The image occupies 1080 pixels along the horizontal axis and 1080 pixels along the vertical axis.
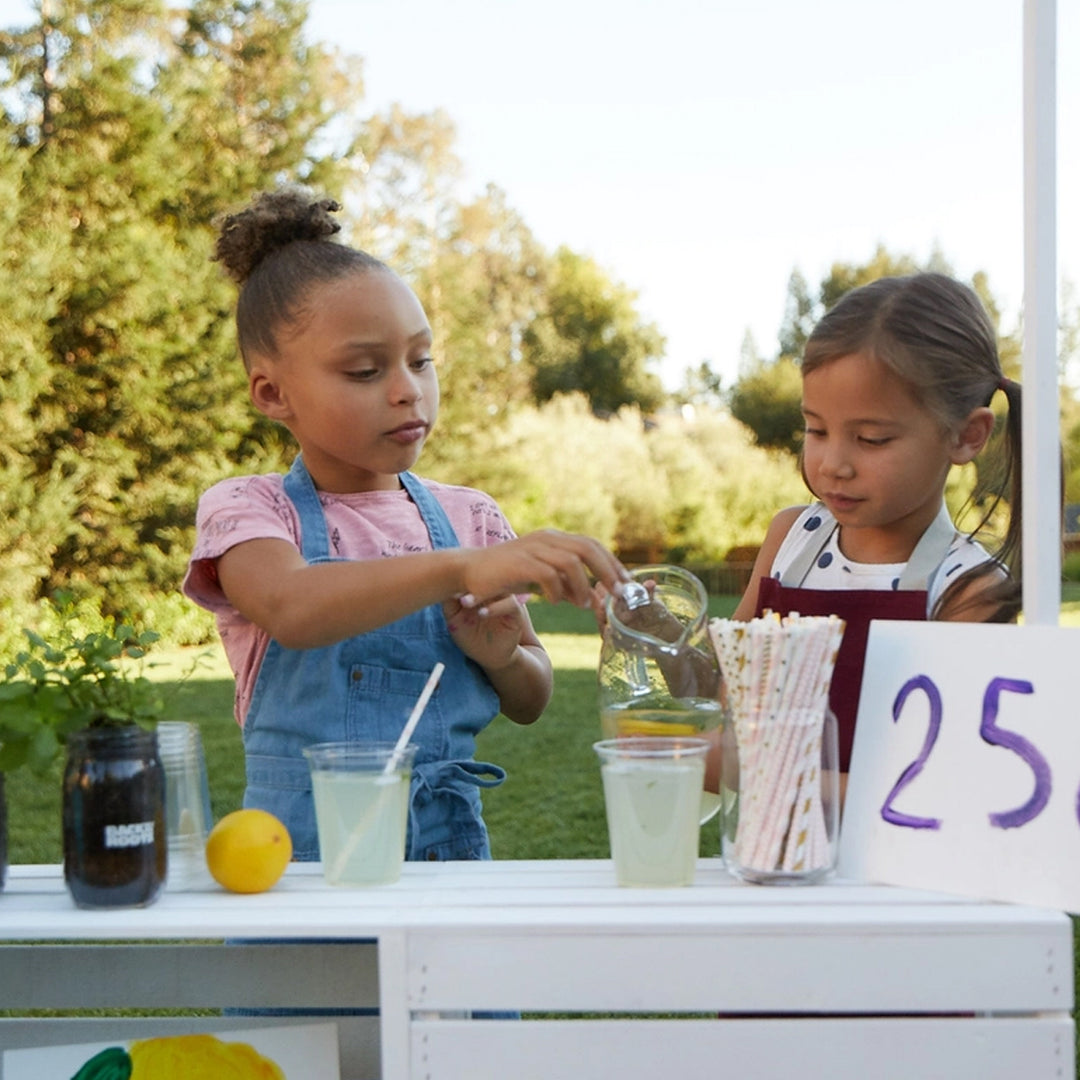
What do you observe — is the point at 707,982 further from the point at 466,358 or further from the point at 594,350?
the point at 594,350

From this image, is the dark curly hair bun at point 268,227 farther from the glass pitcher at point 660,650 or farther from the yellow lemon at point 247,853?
the yellow lemon at point 247,853

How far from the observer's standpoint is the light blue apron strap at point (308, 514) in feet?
5.15

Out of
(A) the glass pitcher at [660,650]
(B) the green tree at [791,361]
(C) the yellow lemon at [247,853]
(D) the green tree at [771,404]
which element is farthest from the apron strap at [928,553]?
(D) the green tree at [771,404]

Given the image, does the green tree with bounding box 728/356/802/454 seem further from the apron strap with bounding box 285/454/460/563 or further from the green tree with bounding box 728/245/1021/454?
the apron strap with bounding box 285/454/460/563

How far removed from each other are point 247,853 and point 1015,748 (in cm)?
71

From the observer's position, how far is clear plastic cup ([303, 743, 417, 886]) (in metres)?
1.24

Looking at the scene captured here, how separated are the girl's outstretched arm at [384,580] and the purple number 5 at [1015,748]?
37 cm

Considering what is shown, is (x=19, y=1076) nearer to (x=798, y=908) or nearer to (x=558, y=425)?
(x=798, y=908)

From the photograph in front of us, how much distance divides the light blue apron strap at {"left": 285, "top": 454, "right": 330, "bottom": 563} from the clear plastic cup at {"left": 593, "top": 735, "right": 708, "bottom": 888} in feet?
1.63

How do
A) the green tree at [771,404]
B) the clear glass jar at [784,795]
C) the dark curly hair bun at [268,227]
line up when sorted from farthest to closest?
the green tree at [771,404]
the dark curly hair bun at [268,227]
the clear glass jar at [784,795]

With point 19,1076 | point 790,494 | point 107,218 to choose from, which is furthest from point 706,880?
point 790,494

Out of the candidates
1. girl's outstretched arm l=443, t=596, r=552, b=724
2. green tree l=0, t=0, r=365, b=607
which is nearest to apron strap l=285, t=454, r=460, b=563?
girl's outstretched arm l=443, t=596, r=552, b=724

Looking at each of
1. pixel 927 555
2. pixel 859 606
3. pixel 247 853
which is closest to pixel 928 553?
pixel 927 555

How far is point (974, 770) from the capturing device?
3.97 ft
